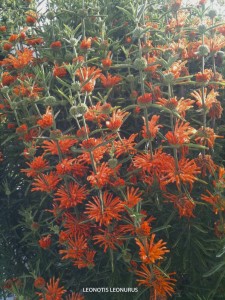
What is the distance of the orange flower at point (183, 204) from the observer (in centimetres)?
134

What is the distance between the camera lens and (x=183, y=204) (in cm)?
135

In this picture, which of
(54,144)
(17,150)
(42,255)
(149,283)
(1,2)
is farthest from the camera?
(1,2)

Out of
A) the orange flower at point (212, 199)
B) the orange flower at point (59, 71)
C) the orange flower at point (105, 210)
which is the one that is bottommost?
the orange flower at point (212, 199)

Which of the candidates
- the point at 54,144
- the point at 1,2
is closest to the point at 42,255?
the point at 54,144

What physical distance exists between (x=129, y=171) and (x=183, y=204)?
24cm

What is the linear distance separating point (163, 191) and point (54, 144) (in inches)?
17.8

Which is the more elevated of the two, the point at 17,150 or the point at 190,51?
the point at 190,51

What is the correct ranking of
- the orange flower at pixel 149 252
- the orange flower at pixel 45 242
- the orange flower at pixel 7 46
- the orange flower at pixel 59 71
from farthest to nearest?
the orange flower at pixel 7 46, the orange flower at pixel 59 71, the orange flower at pixel 45 242, the orange flower at pixel 149 252

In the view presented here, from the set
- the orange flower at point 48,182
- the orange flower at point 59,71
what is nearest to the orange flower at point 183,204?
the orange flower at point 48,182

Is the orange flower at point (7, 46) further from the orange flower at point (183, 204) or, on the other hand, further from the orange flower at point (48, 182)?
the orange flower at point (183, 204)

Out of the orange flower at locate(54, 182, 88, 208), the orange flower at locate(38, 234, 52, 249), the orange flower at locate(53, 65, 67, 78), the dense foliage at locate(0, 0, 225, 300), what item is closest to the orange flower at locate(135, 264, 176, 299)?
the dense foliage at locate(0, 0, 225, 300)

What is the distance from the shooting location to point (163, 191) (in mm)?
1390

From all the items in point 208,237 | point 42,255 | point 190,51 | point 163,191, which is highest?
point 190,51

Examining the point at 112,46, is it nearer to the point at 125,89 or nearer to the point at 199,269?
the point at 125,89
